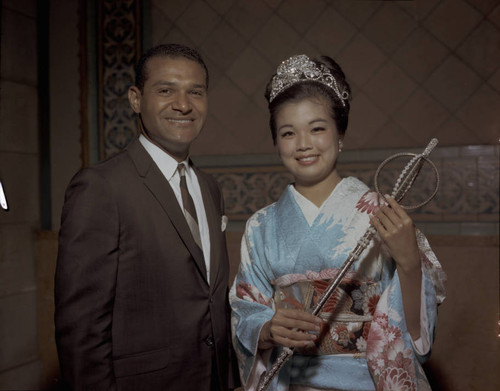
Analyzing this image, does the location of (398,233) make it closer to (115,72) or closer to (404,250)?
(404,250)

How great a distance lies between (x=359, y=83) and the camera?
216 cm

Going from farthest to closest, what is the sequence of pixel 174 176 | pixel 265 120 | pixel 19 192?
pixel 19 192 → pixel 265 120 → pixel 174 176

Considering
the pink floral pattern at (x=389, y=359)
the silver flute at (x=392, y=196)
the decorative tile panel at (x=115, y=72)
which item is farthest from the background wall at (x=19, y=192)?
the pink floral pattern at (x=389, y=359)

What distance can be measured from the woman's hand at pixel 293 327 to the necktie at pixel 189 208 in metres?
0.34

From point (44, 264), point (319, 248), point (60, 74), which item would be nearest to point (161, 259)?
point (319, 248)

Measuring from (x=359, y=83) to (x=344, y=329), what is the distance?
1.29 metres

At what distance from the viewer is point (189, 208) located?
55.0 inches

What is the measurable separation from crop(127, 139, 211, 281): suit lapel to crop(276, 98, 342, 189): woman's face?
0.33 metres

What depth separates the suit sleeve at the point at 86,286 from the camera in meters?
1.21

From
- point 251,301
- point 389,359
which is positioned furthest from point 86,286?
point 389,359

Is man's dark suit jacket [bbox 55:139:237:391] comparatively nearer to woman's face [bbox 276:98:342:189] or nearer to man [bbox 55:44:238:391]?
man [bbox 55:44:238:391]

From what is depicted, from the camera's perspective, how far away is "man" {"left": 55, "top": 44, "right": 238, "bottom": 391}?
3.99ft

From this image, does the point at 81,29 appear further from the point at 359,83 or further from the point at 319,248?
the point at 319,248

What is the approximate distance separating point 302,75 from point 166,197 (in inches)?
19.1
